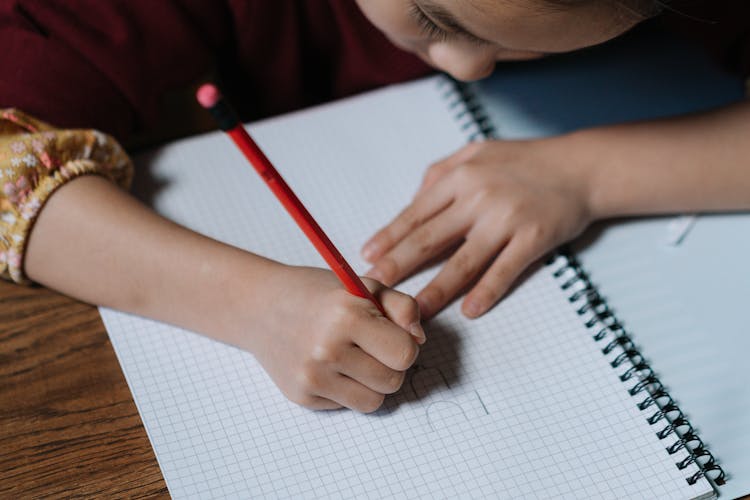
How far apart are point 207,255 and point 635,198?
350 millimetres

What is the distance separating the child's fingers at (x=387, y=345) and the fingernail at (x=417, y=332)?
14 millimetres

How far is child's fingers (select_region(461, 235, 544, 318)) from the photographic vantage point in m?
0.61

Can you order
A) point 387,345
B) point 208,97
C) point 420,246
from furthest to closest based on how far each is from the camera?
1. point 420,246
2. point 387,345
3. point 208,97

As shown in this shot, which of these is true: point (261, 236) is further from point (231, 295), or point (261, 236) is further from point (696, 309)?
point (696, 309)

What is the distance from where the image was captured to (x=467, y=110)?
0.75 meters

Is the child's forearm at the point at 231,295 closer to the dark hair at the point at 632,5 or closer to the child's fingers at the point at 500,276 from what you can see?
the child's fingers at the point at 500,276

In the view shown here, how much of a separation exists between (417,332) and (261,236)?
0.57 ft

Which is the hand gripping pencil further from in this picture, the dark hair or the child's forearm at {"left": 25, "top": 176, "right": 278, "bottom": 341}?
the dark hair

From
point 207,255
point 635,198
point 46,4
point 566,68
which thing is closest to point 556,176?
point 635,198

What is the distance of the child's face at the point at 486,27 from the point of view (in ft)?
1.74

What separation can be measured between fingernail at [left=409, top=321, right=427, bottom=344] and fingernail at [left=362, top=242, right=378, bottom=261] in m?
0.10

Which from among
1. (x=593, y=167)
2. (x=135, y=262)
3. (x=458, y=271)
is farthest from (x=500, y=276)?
(x=135, y=262)

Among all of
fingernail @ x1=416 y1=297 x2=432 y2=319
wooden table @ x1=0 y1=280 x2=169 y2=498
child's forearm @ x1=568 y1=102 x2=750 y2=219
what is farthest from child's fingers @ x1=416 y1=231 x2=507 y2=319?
wooden table @ x1=0 y1=280 x2=169 y2=498

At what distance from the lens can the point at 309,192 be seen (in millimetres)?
688
